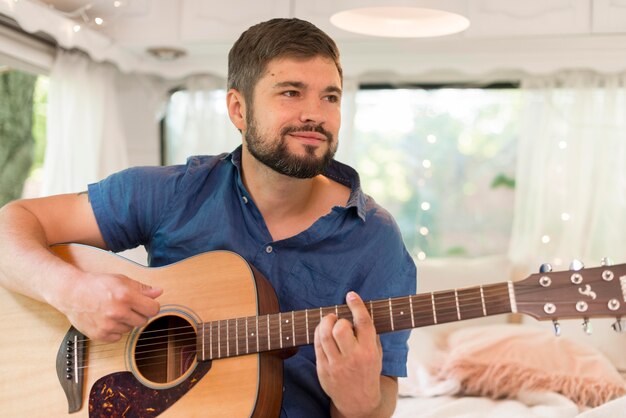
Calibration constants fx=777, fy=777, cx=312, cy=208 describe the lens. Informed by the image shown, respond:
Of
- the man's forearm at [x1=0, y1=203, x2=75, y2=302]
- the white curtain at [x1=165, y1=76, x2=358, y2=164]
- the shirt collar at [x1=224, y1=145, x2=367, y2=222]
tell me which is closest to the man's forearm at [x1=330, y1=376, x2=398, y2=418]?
the shirt collar at [x1=224, y1=145, x2=367, y2=222]

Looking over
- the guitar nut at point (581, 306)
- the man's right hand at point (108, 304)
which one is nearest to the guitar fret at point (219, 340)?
the man's right hand at point (108, 304)

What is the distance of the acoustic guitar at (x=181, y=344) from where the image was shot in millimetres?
1363

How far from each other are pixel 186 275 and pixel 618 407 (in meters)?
1.05

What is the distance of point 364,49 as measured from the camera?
10.7 ft

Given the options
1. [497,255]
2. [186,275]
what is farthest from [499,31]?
[186,275]

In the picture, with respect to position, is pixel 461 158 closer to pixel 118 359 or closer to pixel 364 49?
pixel 364 49

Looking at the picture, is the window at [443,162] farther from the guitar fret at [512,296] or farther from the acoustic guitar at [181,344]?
the guitar fret at [512,296]

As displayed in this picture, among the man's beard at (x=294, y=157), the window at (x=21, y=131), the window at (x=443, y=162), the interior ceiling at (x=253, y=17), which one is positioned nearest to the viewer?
the man's beard at (x=294, y=157)

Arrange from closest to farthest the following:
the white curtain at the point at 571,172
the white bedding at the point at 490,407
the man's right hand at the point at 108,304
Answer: the man's right hand at the point at 108,304 < the white bedding at the point at 490,407 < the white curtain at the point at 571,172

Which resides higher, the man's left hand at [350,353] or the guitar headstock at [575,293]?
the guitar headstock at [575,293]

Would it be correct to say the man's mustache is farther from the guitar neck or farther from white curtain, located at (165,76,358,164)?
white curtain, located at (165,76,358,164)

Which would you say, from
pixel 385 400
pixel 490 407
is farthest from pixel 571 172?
pixel 385 400

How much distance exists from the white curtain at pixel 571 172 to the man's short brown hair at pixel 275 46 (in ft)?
6.60

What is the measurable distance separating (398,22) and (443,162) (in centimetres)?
104
